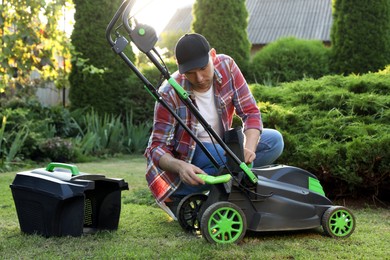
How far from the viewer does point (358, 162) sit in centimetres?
398

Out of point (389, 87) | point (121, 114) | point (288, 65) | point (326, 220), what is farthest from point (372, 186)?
point (121, 114)

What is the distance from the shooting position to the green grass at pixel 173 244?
262 cm

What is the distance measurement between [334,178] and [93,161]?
177 inches

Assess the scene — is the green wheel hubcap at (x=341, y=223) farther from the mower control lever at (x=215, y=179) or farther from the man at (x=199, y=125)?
the mower control lever at (x=215, y=179)

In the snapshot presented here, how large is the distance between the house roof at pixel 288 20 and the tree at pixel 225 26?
14.0 meters

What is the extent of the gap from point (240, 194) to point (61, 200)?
90 centimetres

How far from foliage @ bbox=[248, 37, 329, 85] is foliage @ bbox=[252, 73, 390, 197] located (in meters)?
4.85

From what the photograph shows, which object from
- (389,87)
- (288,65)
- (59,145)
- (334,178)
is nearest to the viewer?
(334,178)

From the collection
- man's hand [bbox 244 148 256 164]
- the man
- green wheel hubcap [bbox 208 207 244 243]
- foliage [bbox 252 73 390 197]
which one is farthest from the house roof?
green wheel hubcap [bbox 208 207 244 243]

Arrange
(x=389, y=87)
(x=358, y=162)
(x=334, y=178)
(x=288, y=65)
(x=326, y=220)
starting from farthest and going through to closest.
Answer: (x=288, y=65) → (x=389, y=87) → (x=334, y=178) → (x=358, y=162) → (x=326, y=220)

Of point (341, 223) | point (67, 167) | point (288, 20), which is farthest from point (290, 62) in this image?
point (288, 20)

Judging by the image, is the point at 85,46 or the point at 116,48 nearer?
the point at 116,48

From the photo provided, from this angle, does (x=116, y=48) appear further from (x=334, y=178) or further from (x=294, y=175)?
(x=334, y=178)

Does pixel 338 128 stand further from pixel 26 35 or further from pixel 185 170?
pixel 26 35
